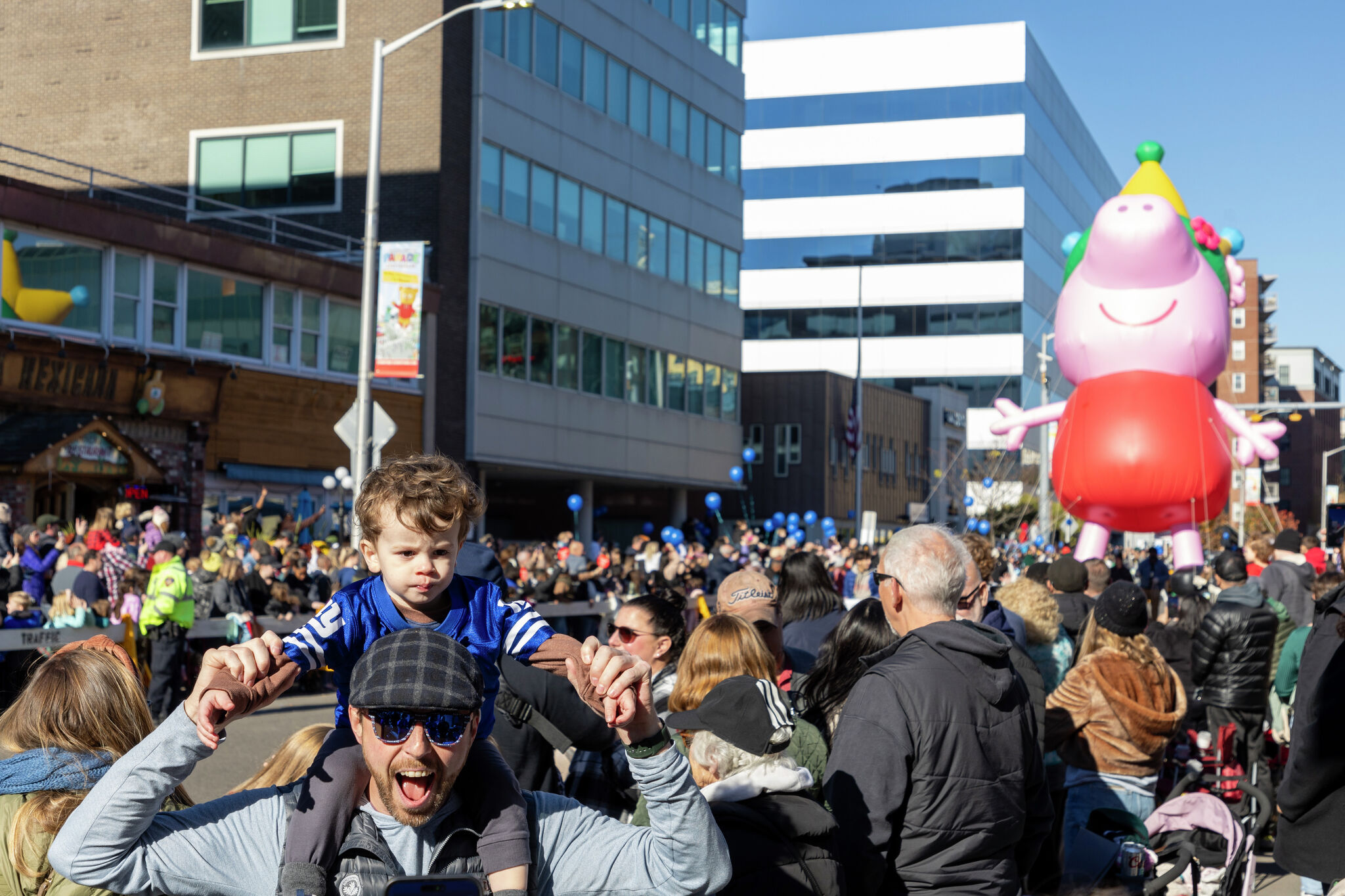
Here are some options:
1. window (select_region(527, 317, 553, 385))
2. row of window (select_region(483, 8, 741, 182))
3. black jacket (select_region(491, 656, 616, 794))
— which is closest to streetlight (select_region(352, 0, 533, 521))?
black jacket (select_region(491, 656, 616, 794))

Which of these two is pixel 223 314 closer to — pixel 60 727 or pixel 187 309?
pixel 187 309

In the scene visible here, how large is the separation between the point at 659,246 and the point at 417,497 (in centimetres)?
3693

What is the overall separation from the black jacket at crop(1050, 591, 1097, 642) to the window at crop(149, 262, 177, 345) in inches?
740

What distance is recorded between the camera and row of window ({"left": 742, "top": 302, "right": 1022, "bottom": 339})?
6644 centimetres

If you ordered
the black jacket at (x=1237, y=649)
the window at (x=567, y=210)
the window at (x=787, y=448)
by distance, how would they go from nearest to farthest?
the black jacket at (x=1237, y=649)
the window at (x=567, y=210)
the window at (x=787, y=448)

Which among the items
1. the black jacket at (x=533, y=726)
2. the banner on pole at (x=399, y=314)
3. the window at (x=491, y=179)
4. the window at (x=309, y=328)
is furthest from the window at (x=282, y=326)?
the black jacket at (x=533, y=726)

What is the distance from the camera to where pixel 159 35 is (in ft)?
107

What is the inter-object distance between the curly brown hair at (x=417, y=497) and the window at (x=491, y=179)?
96.9ft

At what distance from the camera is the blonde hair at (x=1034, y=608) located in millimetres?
7742

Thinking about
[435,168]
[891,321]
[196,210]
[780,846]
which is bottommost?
[780,846]

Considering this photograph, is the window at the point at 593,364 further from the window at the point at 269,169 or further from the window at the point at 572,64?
the window at the point at 269,169

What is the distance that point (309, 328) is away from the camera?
27906 mm

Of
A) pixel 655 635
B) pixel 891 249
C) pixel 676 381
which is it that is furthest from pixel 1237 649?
pixel 891 249

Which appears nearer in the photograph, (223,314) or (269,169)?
(223,314)
